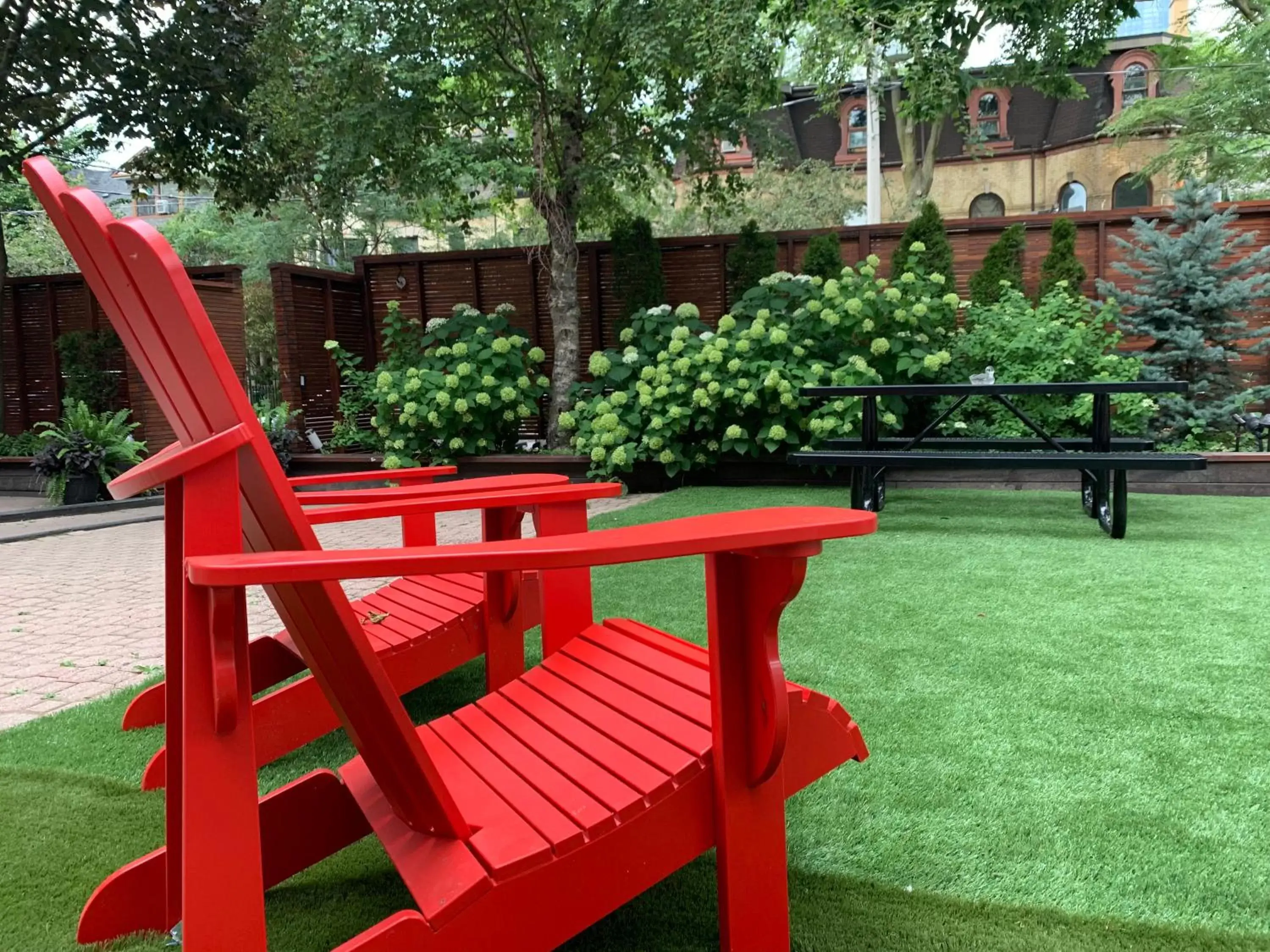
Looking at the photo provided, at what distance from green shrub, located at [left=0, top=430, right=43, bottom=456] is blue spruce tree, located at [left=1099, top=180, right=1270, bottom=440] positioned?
12082 millimetres

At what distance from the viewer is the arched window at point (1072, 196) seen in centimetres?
3388

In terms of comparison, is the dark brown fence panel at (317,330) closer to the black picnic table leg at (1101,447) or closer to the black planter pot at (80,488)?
the black planter pot at (80,488)

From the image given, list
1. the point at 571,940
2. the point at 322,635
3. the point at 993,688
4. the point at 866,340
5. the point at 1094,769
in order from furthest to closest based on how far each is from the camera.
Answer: the point at 866,340 < the point at 993,688 < the point at 1094,769 < the point at 571,940 < the point at 322,635

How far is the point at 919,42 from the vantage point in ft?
23.1

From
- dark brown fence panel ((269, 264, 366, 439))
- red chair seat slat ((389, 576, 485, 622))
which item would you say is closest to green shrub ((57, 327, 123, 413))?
dark brown fence panel ((269, 264, 366, 439))

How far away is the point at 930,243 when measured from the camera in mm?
8953

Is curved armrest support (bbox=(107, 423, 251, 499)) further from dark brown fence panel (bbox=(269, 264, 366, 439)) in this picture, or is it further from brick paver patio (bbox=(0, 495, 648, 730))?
dark brown fence panel (bbox=(269, 264, 366, 439))

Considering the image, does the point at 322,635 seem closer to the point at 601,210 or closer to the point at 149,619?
the point at 149,619

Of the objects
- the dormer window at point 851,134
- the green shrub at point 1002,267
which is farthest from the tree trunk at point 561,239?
the dormer window at point 851,134

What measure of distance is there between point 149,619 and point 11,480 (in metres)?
8.46

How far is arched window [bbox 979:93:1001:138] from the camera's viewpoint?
34500mm

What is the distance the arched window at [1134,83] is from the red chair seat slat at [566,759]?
36.5m

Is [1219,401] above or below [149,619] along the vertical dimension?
above

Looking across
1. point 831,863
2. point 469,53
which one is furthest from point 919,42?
point 831,863
